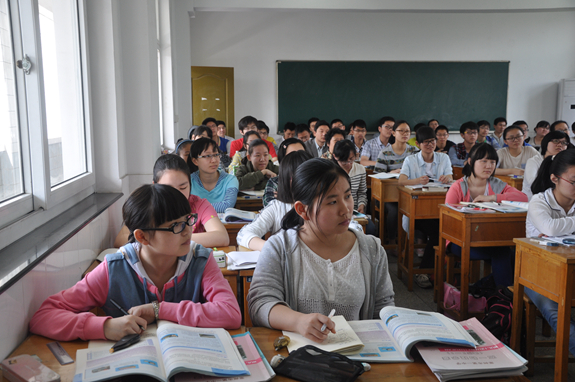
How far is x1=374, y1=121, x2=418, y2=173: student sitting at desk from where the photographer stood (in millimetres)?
5359

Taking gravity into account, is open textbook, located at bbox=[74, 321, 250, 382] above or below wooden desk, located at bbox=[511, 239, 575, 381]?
above

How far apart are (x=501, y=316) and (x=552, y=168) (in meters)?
0.91

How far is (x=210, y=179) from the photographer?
349 cm

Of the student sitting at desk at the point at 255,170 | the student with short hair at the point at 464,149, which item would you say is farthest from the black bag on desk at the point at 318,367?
the student with short hair at the point at 464,149

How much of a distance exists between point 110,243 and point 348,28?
703cm

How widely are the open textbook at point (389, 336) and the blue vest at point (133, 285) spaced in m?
0.40

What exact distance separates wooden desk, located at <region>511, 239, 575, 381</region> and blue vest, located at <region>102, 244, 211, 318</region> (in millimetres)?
1601

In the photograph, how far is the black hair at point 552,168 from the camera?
2.61 m

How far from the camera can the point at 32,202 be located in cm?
186

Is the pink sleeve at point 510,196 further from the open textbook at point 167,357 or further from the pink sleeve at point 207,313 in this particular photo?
the open textbook at point 167,357

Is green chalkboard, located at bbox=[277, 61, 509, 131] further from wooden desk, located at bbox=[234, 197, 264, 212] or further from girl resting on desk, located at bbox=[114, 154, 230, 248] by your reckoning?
girl resting on desk, located at bbox=[114, 154, 230, 248]

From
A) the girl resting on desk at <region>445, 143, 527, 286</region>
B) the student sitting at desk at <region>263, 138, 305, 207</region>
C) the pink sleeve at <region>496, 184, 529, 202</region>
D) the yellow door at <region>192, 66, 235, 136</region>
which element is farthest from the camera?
the yellow door at <region>192, 66, 235, 136</region>

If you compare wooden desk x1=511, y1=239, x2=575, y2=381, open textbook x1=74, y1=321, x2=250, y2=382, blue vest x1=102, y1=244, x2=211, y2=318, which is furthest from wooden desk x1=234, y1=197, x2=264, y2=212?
open textbook x1=74, y1=321, x2=250, y2=382

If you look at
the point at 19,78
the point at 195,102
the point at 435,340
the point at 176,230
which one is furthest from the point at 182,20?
the point at 435,340
